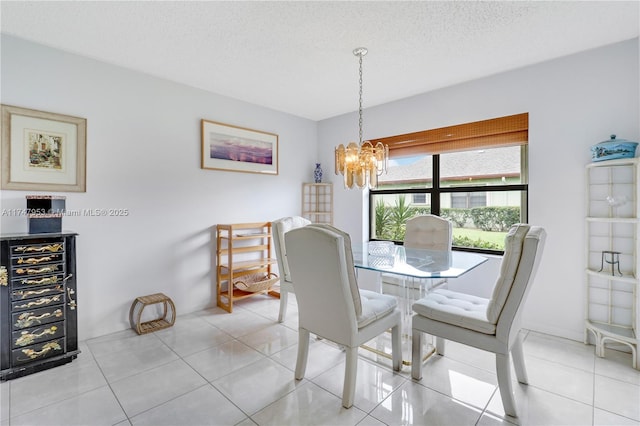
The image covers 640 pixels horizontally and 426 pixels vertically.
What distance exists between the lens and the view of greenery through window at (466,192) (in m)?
3.16

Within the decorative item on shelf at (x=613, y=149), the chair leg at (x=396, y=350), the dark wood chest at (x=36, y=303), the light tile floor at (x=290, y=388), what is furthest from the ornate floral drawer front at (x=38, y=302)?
the decorative item on shelf at (x=613, y=149)

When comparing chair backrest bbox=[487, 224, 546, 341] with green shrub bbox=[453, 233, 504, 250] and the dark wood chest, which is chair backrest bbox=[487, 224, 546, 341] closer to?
green shrub bbox=[453, 233, 504, 250]

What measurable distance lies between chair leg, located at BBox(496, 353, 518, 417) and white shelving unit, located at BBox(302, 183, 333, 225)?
9.75ft

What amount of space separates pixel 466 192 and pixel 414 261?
4.96 ft

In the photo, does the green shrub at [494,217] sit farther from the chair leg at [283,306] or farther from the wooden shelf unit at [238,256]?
the wooden shelf unit at [238,256]

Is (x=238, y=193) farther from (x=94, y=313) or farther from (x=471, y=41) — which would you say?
(x=471, y=41)

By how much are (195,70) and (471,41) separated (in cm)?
242

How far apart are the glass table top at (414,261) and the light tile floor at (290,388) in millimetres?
740

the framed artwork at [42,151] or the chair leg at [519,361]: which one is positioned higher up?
the framed artwork at [42,151]

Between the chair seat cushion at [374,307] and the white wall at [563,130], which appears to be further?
the white wall at [563,130]

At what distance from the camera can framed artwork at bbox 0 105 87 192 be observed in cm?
232

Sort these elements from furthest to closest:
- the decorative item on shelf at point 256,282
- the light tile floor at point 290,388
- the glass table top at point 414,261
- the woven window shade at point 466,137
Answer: the decorative item on shelf at point 256,282, the woven window shade at point 466,137, the glass table top at point 414,261, the light tile floor at point 290,388

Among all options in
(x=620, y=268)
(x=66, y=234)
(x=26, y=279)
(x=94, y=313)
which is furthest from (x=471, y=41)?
(x=94, y=313)

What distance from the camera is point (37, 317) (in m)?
2.20
